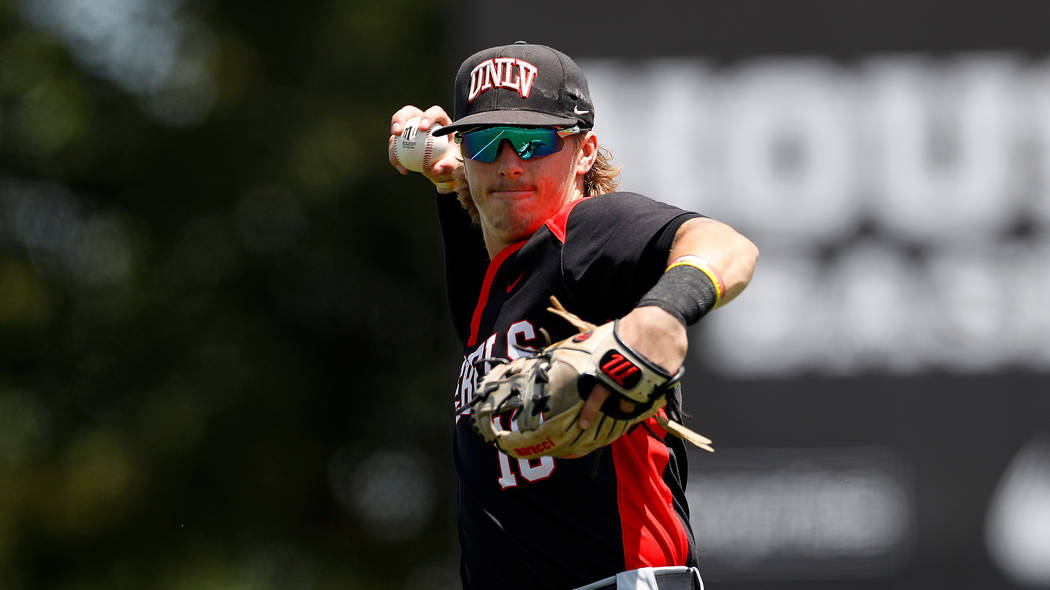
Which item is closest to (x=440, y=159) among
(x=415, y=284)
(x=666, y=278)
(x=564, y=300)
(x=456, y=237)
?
(x=456, y=237)

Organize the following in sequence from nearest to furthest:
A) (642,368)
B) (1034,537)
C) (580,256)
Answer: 1. (642,368)
2. (580,256)
3. (1034,537)

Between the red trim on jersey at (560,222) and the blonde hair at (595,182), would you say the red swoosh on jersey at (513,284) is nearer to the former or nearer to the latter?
the red trim on jersey at (560,222)

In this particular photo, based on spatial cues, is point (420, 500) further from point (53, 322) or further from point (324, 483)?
point (53, 322)

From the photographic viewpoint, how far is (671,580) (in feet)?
9.57

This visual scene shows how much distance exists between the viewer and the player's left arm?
2.50m

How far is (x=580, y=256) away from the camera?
2.85m

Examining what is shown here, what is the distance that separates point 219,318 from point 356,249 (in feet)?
4.03

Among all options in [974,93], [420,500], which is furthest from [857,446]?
[420,500]

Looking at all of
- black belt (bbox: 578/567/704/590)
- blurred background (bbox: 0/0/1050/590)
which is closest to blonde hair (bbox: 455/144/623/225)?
black belt (bbox: 578/567/704/590)

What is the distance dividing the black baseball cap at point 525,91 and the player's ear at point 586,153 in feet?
0.11

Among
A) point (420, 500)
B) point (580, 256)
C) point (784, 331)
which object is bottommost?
point (420, 500)

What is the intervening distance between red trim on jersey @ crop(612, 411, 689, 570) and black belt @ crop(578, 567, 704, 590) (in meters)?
0.02

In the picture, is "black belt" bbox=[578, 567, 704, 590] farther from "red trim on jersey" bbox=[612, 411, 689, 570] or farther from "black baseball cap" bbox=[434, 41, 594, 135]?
"black baseball cap" bbox=[434, 41, 594, 135]

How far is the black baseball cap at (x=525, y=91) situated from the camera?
3102 mm
